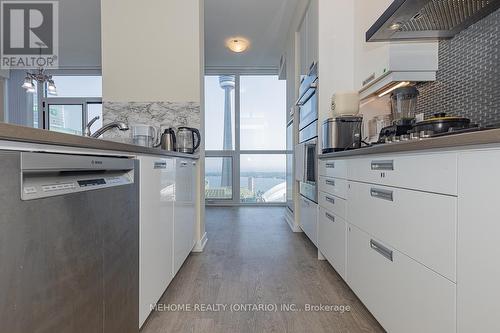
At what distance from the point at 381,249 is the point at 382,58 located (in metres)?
1.31

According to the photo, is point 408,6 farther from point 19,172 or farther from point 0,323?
point 0,323

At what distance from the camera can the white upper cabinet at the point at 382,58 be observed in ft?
5.49

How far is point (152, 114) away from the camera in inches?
99.8

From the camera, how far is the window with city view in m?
5.40

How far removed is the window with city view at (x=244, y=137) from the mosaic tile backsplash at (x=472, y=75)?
3.81 metres

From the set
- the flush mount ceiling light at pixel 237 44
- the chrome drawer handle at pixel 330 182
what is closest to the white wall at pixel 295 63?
the flush mount ceiling light at pixel 237 44

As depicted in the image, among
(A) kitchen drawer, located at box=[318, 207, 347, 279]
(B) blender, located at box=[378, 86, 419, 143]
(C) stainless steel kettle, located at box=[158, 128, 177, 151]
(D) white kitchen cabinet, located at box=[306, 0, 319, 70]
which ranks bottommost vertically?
(A) kitchen drawer, located at box=[318, 207, 347, 279]

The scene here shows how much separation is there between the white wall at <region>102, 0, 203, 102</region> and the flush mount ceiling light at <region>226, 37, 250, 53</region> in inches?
69.5

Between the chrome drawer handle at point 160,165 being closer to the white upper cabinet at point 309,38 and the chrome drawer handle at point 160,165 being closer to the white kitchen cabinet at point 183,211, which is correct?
the white kitchen cabinet at point 183,211

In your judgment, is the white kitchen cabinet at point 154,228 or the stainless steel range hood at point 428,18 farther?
the stainless steel range hood at point 428,18

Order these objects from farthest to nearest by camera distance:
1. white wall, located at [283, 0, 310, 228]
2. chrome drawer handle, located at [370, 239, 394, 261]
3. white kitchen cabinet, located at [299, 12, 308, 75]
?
white wall, located at [283, 0, 310, 228] → white kitchen cabinet, located at [299, 12, 308, 75] → chrome drawer handle, located at [370, 239, 394, 261]

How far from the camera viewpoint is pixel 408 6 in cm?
137

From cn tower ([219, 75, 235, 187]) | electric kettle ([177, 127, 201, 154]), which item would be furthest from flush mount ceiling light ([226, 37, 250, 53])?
electric kettle ([177, 127, 201, 154])

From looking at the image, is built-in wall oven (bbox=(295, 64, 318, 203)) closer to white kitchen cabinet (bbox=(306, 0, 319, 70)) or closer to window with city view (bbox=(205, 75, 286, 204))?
white kitchen cabinet (bbox=(306, 0, 319, 70))
